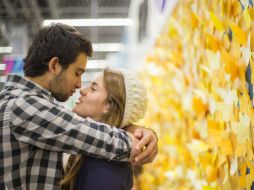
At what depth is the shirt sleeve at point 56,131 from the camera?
4.56ft

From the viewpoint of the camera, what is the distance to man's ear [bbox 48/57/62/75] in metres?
1.58

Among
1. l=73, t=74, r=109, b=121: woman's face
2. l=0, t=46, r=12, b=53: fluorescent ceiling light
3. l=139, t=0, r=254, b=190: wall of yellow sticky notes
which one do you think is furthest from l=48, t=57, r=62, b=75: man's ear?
l=0, t=46, r=12, b=53: fluorescent ceiling light

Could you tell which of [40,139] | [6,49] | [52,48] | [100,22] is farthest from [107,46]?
[40,139]

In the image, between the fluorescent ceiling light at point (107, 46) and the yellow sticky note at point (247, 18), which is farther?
the fluorescent ceiling light at point (107, 46)

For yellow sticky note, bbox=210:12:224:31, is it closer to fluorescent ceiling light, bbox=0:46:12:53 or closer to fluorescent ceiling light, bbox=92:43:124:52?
fluorescent ceiling light, bbox=92:43:124:52

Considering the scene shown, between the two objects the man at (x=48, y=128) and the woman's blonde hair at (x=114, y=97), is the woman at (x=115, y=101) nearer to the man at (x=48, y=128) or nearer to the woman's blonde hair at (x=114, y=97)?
the woman's blonde hair at (x=114, y=97)

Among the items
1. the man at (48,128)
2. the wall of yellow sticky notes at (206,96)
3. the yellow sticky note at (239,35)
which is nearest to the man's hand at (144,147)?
the man at (48,128)

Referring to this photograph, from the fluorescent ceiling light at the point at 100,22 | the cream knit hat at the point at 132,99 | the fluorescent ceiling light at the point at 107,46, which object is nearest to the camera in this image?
the cream knit hat at the point at 132,99

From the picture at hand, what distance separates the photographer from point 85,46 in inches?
65.6

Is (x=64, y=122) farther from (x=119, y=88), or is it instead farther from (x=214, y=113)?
(x=214, y=113)

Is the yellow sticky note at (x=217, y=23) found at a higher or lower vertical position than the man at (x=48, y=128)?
higher

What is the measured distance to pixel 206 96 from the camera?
2.13 meters

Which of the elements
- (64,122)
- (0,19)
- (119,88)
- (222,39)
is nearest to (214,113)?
(222,39)

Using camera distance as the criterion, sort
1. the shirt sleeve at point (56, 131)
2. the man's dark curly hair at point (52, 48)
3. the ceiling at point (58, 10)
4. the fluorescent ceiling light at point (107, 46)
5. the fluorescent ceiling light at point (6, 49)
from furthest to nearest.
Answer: the fluorescent ceiling light at point (6, 49)
the fluorescent ceiling light at point (107, 46)
the ceiling at point (58, 10)
the man's dark curly hair at point (52, 48)
the shirt sleeve at point (56, 131)
